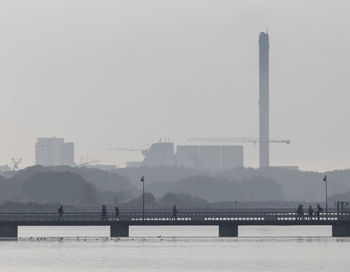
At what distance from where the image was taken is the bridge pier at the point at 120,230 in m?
174

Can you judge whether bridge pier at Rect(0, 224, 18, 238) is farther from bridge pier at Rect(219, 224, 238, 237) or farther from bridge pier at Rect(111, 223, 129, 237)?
→ bridge pier at Rect(219, 224, 238, 237)

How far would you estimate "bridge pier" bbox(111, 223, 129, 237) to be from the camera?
17427cm

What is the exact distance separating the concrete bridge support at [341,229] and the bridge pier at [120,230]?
797 inches

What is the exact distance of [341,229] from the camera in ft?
→ 557

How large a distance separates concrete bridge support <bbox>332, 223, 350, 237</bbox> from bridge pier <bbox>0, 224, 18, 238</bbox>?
30789 mm
